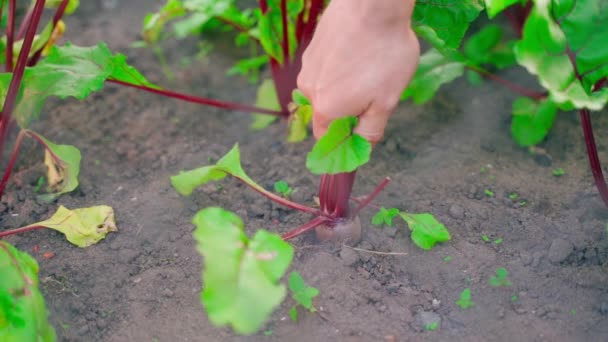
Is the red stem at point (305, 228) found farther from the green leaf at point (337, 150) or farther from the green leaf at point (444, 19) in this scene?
the green leaf at point (444, 19)

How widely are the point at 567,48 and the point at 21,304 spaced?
1.21 m

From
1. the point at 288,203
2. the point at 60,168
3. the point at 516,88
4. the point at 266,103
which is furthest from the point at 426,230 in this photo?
the point at 60,168

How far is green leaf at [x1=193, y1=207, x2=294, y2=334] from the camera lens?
1040 mm

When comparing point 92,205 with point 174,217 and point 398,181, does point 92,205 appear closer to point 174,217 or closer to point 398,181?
point 174,217

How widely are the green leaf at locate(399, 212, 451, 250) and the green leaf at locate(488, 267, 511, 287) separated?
0.45ft

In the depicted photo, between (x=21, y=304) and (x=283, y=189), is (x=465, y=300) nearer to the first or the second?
(x=283, y=189)

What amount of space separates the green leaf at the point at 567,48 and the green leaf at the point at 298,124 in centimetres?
71

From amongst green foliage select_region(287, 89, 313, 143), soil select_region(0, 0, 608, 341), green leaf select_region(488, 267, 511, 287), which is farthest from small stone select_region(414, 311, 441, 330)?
green foliage select_region(287, 89, 313, 143)

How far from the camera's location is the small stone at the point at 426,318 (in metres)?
1.38

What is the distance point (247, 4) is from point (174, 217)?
4.25 feet

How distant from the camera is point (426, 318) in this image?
4.55 feet

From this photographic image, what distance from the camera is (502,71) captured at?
90.2 inches

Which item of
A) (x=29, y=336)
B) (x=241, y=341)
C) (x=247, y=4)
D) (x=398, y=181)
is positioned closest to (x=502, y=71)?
(x=398, y=181)

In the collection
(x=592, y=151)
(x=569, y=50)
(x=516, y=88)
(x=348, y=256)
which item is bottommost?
(x=348, y=256)
